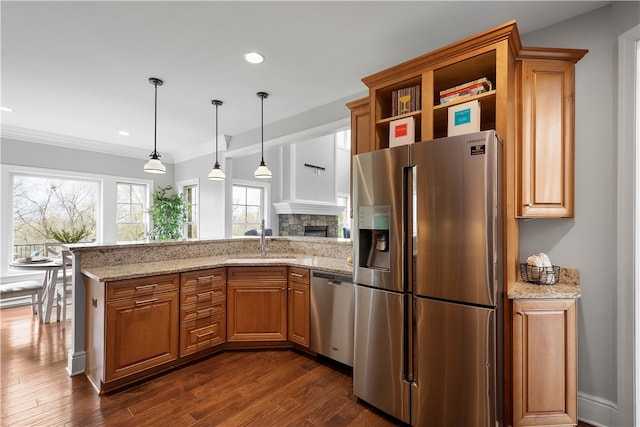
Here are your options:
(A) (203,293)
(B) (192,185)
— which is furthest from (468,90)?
(B) (192,185)

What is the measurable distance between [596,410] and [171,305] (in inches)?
126

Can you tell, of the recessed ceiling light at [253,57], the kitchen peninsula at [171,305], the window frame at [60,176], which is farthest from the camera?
the window frame at [60,176]

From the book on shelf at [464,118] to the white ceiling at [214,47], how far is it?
0.68 m

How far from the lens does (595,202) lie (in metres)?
2.01

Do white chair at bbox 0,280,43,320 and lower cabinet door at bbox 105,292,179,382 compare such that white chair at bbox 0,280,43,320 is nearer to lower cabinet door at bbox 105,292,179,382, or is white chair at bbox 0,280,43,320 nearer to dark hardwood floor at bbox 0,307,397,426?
dark hardwood floor at bbox 0,307,397,426

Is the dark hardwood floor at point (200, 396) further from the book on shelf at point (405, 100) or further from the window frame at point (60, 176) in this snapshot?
the window frame at point (60, 176)

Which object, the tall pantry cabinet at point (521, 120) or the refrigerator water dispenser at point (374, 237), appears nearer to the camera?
the tall pantry cabinet at point (521, 120)

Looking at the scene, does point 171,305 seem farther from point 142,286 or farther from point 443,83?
point 443,83

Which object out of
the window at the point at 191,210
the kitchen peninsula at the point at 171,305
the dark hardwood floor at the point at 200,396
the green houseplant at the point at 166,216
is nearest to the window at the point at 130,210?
the green houseplant at the point at 166,216

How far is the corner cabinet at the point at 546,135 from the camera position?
2029mm

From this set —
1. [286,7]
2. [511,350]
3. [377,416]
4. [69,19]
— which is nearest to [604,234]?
[511,350]

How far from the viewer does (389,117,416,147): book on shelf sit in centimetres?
224

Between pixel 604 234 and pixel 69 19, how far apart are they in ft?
12.9

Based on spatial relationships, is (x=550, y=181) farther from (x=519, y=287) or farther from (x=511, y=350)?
(x=511, y=350)
